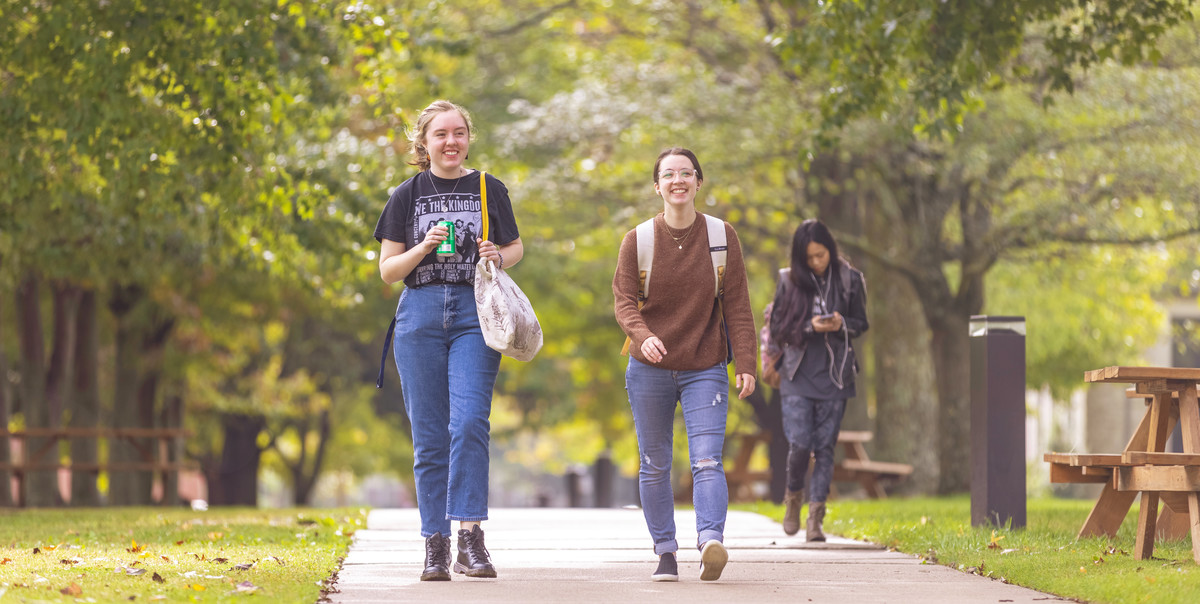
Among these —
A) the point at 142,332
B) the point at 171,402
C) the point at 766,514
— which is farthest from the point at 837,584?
the point at 171,402

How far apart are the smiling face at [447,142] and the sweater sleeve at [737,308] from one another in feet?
3.89

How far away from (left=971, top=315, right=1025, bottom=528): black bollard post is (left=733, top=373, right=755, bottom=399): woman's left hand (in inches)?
114

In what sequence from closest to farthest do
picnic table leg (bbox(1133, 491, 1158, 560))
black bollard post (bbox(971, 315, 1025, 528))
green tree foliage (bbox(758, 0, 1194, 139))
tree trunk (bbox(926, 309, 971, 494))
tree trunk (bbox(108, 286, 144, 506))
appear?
picnic table leg (bbox(1133, 491, 1158, 560))
black bollard post (bbox(971, 315, 1025, 528))
green tree foliage (bbox(758, 0, 1194, 139))
tree trunk (bbox(926, 309, 971, 494))
tree trunk (bbox(108, 286, 144, 506))

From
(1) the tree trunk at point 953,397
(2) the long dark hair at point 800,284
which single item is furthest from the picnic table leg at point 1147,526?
(1) the tree trunk at point 953,397

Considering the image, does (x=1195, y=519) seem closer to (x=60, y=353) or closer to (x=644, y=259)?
(x=644, y=259)

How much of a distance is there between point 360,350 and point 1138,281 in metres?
14.3

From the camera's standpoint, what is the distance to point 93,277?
58.2 ft

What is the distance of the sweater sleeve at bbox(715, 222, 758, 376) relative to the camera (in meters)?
6.04

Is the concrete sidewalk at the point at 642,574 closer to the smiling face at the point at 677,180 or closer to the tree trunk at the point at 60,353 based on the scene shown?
the smiling face at the point at 677,180

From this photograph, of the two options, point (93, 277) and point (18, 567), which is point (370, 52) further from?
point (93, 277)

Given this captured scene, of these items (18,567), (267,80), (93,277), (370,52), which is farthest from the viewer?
(93,277)

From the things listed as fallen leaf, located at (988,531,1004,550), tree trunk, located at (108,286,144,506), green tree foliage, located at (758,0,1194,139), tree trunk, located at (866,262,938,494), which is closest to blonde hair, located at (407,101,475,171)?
fallen leaf, located at (988,531,1004,550)

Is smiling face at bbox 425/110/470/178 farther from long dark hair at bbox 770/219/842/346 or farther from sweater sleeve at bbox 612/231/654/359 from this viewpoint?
long dark hair at bbox 770/219/842/346

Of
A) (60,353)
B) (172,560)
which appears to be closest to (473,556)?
(172,560)
